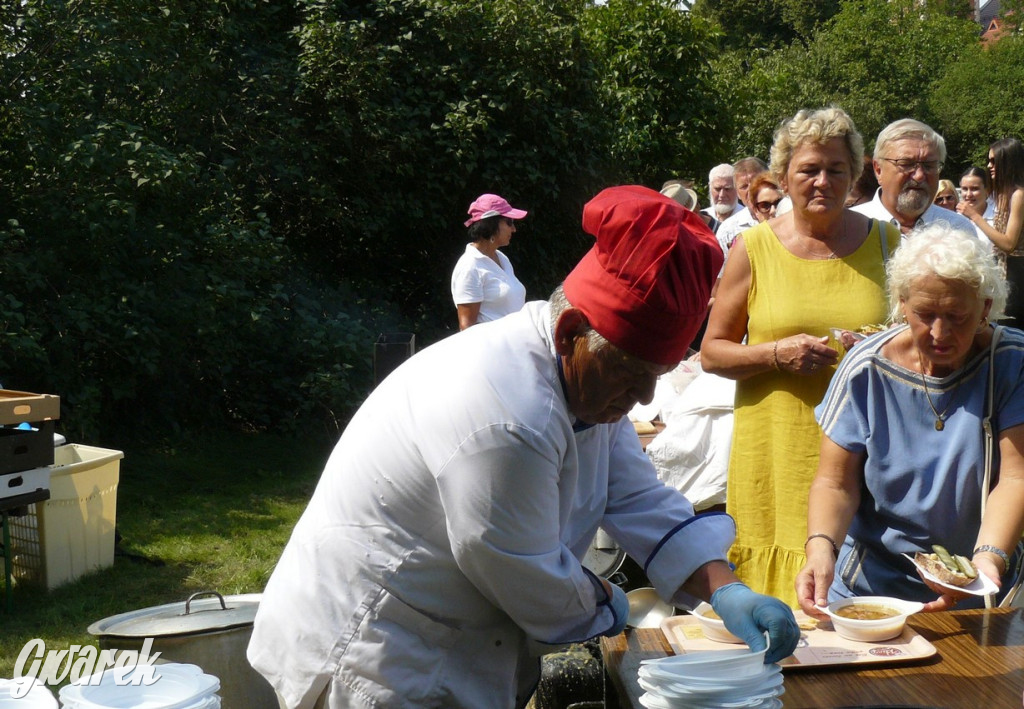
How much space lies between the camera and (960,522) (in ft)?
7.95

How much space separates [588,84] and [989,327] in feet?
29.0

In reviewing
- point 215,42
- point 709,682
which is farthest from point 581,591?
point 215,42

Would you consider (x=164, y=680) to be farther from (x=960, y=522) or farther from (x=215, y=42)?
(x=215, y=42)

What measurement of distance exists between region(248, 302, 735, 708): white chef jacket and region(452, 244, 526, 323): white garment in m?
4.97

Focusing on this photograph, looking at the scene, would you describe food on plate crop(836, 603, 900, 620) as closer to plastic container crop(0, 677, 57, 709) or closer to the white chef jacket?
the white chef jacket

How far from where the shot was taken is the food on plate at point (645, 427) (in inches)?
183

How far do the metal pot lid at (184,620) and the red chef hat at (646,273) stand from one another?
1.44 m

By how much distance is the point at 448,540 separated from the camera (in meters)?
1.69

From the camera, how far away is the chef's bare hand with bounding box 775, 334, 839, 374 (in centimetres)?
→ 289

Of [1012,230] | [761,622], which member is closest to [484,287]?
[1012,230]

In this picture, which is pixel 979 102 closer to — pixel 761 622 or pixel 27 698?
pixel 761 622

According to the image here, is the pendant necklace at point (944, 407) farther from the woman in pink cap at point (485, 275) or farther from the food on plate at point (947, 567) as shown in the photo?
the woman in pink cap at point (485, 275)

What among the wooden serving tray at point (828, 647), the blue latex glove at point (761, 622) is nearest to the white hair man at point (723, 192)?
the wooden serving tray at point (828, 647)

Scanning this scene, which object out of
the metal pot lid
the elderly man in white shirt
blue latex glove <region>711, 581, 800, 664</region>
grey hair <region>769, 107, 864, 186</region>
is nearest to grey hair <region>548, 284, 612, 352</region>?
blue latex glove <region>711, 581, 800, 664</region>
